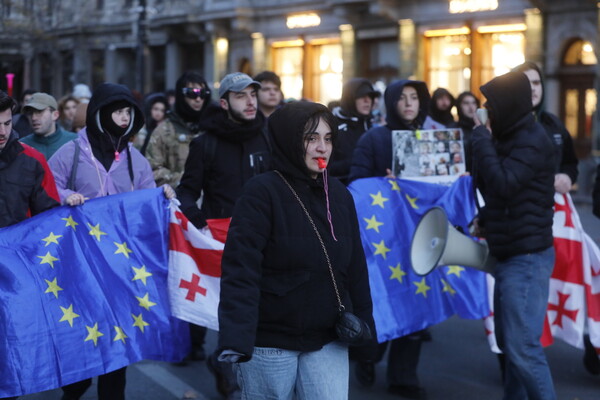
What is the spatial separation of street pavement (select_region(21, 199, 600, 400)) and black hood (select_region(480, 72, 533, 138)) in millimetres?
2179

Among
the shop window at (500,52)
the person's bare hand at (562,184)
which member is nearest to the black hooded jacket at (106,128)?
the person's bare hand at (562,184)

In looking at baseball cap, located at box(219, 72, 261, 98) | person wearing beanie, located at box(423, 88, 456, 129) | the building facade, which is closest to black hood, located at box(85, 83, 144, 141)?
baseball cap, located at box(219, 72, 261, 98)

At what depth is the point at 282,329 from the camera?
12.8 feet

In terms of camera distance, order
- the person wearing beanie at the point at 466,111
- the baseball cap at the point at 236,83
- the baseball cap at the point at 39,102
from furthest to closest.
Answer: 1. the person wearing beanie at the point at 466,111
2. the baseball cap at the point at 39,102
3. the baseball cap at the point at 236,83

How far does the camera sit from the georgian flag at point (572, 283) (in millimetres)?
6832

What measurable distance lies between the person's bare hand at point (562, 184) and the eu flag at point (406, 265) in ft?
1.95

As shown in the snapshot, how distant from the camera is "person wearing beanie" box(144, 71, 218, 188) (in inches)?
313

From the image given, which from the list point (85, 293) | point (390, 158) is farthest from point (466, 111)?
point (85, 293)

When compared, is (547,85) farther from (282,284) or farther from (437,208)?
(282,284)

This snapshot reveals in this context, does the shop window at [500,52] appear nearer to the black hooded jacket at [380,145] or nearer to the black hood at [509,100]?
the black hooded jacket at [380,145]

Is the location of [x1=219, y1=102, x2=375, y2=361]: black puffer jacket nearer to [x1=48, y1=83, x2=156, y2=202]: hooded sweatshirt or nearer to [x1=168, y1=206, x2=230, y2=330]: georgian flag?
[x1=168, y1=206, x2=230, y2=330]: georgian flag

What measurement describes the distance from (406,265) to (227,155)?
4.64 feet

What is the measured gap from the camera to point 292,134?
393 cm

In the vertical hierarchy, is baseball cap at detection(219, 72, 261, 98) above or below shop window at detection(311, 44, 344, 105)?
below
